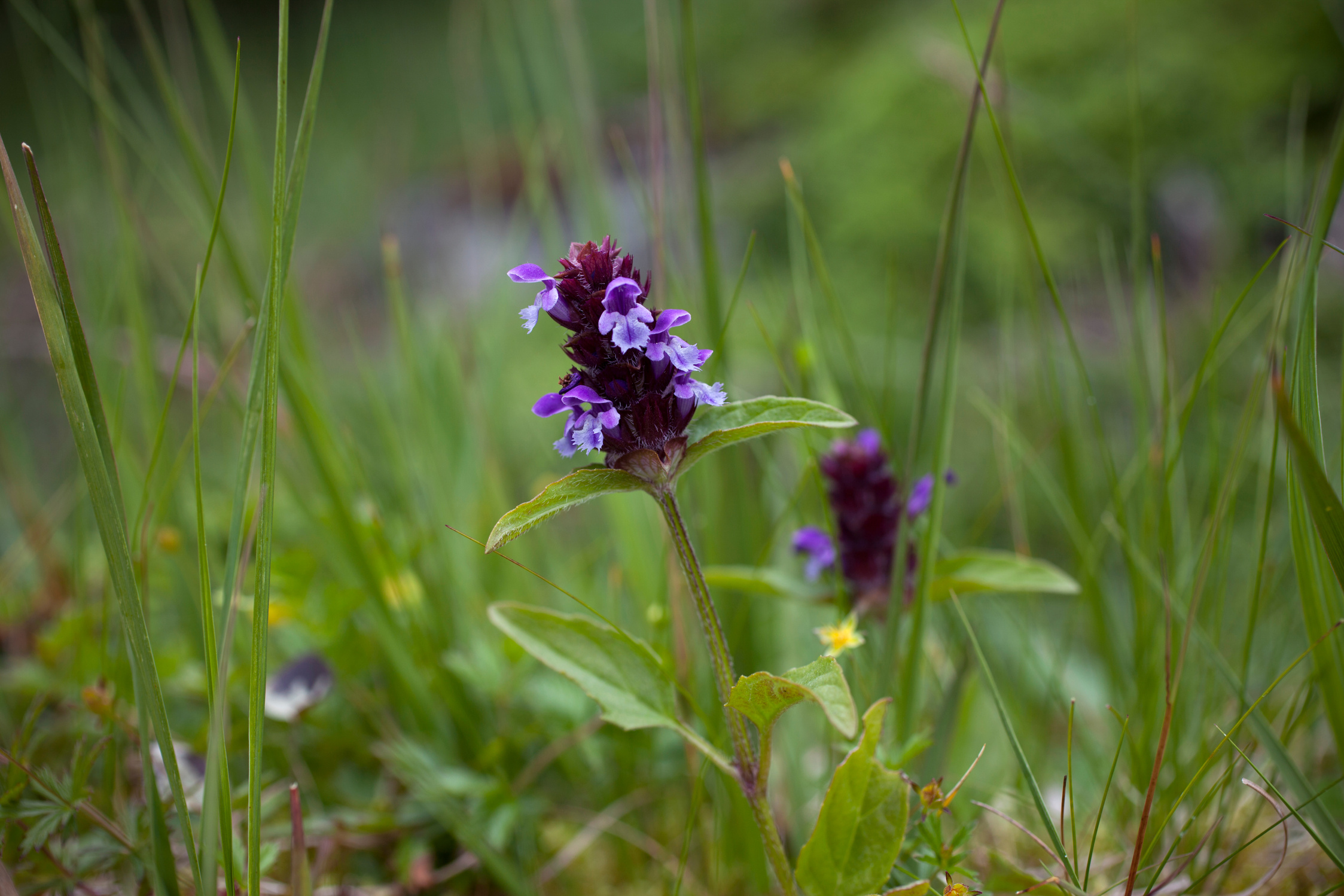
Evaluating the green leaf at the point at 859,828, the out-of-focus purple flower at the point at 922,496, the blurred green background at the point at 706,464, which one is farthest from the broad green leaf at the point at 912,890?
the out-of-focus purple flower at the point at 922,496

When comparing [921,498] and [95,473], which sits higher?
[95,473]

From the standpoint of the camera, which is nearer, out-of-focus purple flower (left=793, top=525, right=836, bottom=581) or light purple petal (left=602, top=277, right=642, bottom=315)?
light purple petal (left=602, top=277, right=642, bottom=315)

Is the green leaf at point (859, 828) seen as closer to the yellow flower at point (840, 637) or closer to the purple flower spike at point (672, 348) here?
the yellow flower at point (840, 637)

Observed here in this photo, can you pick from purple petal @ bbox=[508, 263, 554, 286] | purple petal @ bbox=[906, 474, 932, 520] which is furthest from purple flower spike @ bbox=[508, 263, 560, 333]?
purple petal @ bbox=[906, 474, 932, 520]

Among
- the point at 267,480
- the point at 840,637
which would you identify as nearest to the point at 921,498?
the point at 840,637

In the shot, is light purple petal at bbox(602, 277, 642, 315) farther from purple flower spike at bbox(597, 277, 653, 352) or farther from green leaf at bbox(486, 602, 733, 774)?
green leaf at bbox(486, 602, 733, 774)

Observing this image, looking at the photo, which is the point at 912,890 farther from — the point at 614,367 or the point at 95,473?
the point at 95,473
